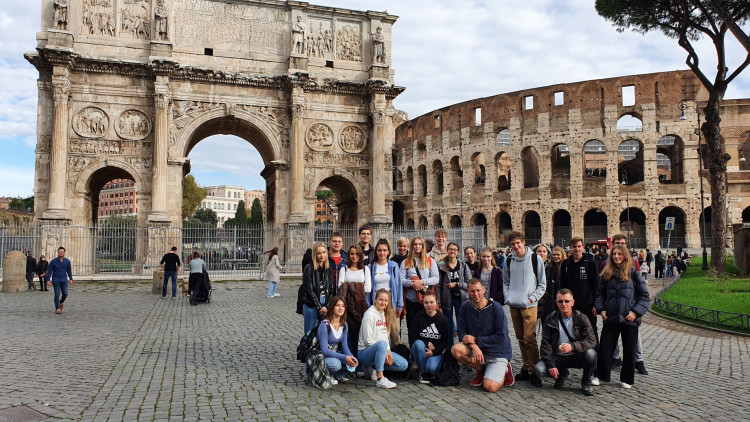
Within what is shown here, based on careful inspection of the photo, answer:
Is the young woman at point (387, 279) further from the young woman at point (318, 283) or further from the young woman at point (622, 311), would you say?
the young woman at point (622, 311)

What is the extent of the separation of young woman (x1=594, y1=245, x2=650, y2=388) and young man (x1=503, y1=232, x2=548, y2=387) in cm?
66

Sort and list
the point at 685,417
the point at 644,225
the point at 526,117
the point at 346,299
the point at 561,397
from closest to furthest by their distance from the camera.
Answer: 1. the point at 685,417
2. the point at 561,397
3. the point at 346,299
4. the point at 644,225
5. the point at 526,117

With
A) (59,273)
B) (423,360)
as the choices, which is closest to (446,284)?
(423,360)

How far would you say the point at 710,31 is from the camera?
19.8m

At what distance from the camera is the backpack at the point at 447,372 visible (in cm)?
562

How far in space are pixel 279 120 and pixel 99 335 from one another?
14.4 meters

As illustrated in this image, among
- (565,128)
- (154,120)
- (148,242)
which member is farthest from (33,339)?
(565,128)

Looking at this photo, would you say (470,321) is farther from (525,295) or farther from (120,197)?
(120,197)

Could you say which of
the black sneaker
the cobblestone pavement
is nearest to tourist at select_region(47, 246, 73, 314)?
the cobblestone pavement

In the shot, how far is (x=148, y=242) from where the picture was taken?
19.3 meters

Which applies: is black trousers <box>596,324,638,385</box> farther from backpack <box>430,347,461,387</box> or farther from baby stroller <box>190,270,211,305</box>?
baby stroller <box>190,270,211,305</box>

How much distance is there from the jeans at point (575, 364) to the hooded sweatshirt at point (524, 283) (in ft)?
2.19

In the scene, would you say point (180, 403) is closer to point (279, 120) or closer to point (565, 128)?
point (279, 120)

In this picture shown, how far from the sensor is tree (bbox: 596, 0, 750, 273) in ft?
60.3
